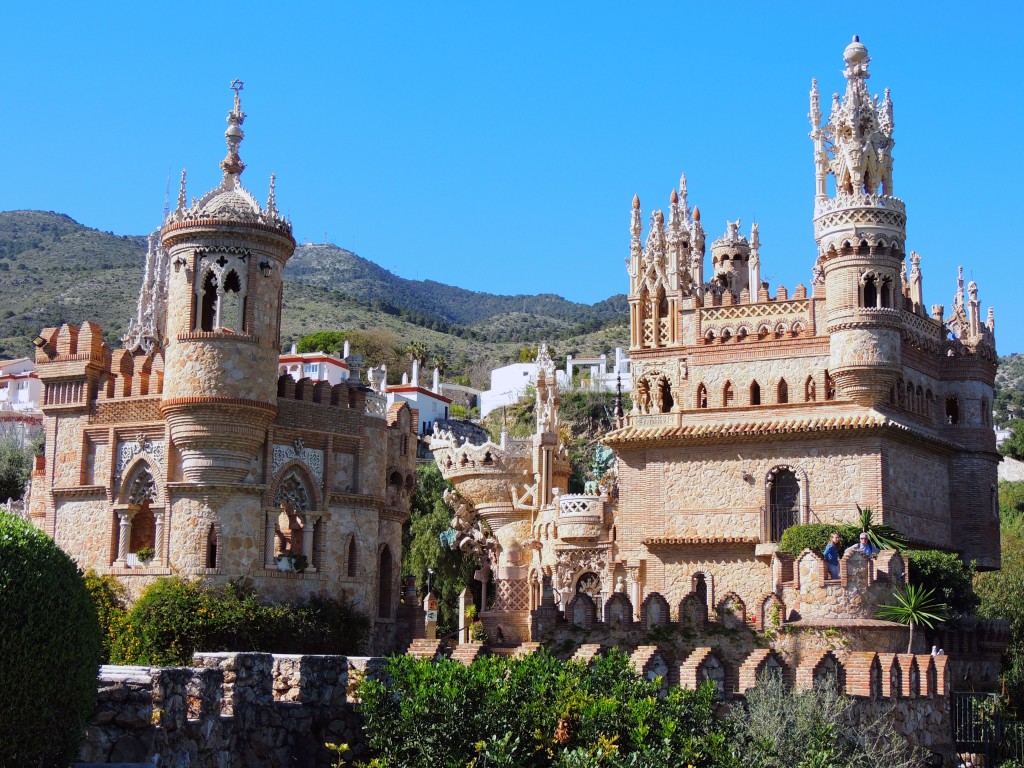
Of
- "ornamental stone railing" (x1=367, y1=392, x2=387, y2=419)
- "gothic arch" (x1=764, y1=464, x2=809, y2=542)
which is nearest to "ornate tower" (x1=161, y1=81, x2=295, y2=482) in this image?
"ornamental stone railing" (x1=367, y1=392, x2=387, y2=419)

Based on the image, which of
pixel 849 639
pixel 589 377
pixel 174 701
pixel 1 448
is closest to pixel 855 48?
pixel 849 639

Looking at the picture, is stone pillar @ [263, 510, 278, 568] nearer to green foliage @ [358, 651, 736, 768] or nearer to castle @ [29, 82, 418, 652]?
castle @ [29, 82, 418, 652]

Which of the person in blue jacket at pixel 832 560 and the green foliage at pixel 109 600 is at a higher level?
the person in blue jacket at pixel 832 560

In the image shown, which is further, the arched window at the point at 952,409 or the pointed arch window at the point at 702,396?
the arched window at the point at 952,409

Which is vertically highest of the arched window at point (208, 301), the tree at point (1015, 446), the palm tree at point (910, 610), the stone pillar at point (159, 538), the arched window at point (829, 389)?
the tree at point (1015, 446)

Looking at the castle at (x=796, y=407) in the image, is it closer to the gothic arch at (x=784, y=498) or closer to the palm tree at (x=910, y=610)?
the gothic arch at (x=784, y=498)

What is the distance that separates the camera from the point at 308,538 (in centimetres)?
3297

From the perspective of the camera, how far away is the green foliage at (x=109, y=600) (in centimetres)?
3083

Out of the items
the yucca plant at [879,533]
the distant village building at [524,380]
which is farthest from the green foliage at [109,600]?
the distant village building at [524,380]

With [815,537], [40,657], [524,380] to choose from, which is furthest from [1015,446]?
[40,657]

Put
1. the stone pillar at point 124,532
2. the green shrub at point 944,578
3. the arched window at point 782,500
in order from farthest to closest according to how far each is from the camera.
→ 1. the arched window at point 782,500
2. the stone pillar at point 124,532
3. the green shrub at point 944,578

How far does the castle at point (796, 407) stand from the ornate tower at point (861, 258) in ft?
0.14

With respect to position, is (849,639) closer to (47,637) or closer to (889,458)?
(889,458)

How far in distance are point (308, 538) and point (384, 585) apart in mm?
3297
